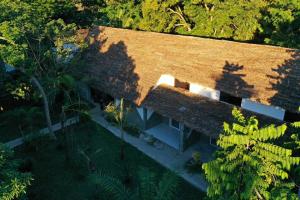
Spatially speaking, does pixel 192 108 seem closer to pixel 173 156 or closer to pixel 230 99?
pixel 230 99

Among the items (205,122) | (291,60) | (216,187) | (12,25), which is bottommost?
(205,122)

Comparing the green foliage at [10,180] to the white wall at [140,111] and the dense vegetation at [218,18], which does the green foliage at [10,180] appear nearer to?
the white wall at [140,111]

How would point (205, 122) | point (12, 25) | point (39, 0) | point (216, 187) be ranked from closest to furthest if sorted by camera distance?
1. point (216, 187)
2. point (205, 122)
3. point (12, 25)
4. point (39, 0)

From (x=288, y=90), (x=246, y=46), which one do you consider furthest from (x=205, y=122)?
(x=246, y=46)

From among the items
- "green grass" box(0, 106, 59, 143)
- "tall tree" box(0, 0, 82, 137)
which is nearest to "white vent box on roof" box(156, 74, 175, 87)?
"tall tree" box(0, 0, 82, 137)

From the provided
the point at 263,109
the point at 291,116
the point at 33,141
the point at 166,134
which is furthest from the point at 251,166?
the point at 33,141

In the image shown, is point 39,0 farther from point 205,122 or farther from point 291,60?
point 291,60

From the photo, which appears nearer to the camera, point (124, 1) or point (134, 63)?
point (134, 63)
